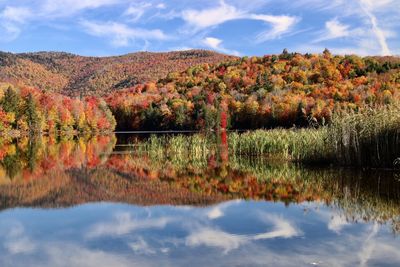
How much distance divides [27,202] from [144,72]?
5332 inches

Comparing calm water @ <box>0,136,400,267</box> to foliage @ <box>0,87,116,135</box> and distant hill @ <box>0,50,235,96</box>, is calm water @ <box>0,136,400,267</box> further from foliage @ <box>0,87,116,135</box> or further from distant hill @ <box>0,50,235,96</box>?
distant hill @ <box>0,50,235,96</box>

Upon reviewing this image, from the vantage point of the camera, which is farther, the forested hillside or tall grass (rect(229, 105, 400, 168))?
the forested hillside

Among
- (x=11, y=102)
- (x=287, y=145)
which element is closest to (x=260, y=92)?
(x=11, y=102)

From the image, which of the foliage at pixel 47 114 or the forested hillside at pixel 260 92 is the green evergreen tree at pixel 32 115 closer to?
the foliage at pixel 47 114

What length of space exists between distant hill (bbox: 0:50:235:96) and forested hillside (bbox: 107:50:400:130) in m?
37.2

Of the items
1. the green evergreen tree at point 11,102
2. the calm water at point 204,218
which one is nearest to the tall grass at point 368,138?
the calm water at point 204,218

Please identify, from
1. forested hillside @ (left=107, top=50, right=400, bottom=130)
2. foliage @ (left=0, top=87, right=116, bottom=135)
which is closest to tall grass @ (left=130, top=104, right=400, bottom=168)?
forested hillside @ (left=107, top=50, right=400, bottom=130)

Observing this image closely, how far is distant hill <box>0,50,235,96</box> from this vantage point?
139000mm

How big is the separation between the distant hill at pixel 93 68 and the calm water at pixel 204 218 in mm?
118215

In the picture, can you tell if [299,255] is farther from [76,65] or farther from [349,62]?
[76,65]

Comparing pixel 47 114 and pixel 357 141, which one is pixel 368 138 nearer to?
pixel 357 141

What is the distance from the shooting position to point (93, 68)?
158750mm

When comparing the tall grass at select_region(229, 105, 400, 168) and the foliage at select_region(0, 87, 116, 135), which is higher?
the foliage at select_region(0, 87, 116, 135)

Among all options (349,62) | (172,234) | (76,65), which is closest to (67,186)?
(172,234)
